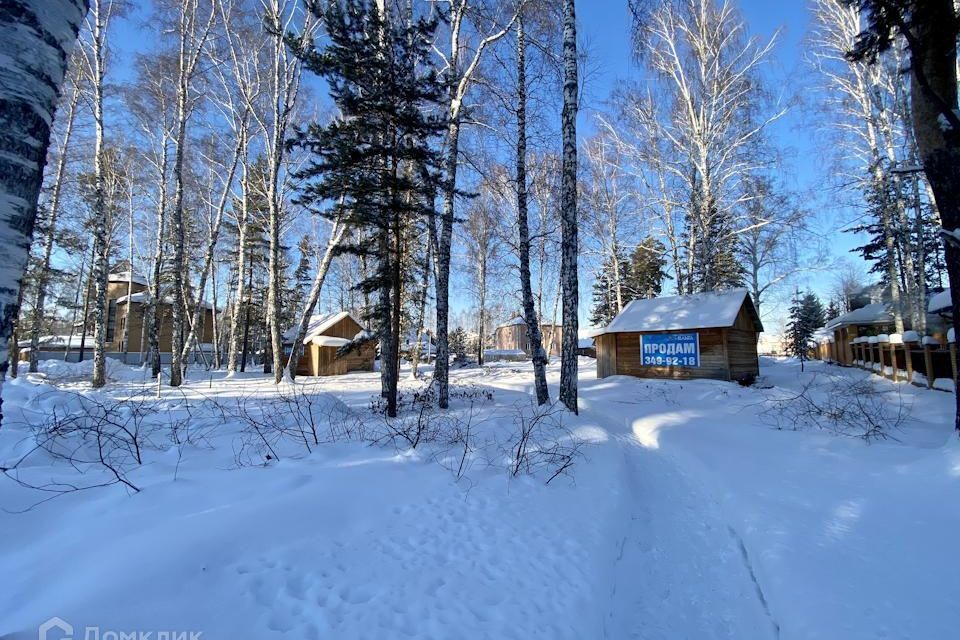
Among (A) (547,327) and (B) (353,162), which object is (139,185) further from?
(A) (547,327)

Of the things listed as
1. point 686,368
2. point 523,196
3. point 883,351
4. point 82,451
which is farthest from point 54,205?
point 883,351

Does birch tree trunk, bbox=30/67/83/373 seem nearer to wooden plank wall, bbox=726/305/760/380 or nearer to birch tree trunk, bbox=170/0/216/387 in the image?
birch tree trunk, bbox=170/0/216/387

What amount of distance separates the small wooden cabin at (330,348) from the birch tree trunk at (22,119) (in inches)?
789

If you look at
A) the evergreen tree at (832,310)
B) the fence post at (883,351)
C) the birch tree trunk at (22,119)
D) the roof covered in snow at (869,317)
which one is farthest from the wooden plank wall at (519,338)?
the birch tree trunk at (22,119)

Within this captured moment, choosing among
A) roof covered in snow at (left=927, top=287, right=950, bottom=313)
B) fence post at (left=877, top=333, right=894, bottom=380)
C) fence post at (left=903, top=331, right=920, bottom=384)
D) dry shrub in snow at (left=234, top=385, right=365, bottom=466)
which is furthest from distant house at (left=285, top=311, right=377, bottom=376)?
fence post at (left=877, top=333, right=894, bottom=380)

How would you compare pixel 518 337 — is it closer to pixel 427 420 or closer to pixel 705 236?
pixel 705 236

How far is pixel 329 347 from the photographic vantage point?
2255cm

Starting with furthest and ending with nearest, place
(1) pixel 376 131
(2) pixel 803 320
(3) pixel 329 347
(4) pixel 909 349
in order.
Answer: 1. (2) pixel 803 320
2. (3) pixel 329 347
3. (4) pixel 909 349
4. (1) pixel 376 131

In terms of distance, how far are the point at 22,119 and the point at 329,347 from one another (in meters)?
22.5

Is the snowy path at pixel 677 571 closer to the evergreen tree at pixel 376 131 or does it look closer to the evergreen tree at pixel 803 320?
the evergreen tree at pixel 376 131

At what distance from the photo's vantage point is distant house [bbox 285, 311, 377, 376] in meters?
22.6

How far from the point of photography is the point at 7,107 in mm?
1266

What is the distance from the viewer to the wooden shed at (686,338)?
14.6m

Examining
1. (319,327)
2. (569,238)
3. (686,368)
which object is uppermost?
(569,238)
